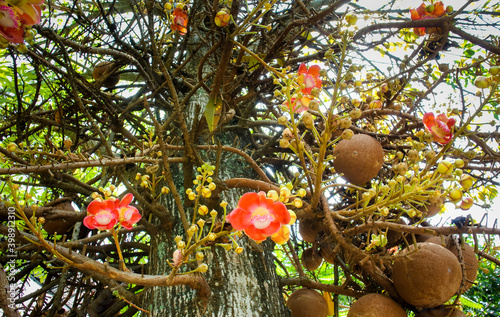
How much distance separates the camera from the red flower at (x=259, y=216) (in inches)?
38.0

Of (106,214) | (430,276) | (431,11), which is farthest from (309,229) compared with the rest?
(431,11)

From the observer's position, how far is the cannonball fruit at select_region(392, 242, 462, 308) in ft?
4.29

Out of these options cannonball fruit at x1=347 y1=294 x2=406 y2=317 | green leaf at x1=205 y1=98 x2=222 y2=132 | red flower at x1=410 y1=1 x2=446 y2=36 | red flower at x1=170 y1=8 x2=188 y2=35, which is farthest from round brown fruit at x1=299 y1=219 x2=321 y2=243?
red flower at x1=170 y1=8 x2=188 y2=35

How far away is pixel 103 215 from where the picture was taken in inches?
46.8

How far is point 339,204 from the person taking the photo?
1966 millimetres

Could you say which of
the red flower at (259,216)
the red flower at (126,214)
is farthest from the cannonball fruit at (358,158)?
the red flower at (126,214)

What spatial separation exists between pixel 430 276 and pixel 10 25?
1.60 meters

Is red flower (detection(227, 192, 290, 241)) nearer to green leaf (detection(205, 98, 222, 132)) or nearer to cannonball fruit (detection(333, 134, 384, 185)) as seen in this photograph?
green leaf (detection(205, 98, 222, 132))

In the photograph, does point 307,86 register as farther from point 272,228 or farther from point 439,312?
point 439,312

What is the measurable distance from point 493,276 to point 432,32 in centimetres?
377

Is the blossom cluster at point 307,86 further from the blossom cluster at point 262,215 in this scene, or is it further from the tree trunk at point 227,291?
the tree trunk at point 227,291

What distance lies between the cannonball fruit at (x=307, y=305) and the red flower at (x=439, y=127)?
85 centimetres

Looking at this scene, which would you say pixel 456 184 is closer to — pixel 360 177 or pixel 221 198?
pixel 360 177

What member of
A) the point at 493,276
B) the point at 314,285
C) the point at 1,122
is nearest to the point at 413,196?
the point at 314,285
